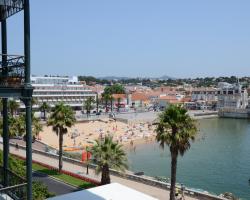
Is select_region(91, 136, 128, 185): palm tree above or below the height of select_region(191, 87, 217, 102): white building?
above

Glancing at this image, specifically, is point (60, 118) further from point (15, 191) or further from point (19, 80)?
point (19, 80)

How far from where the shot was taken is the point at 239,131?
11044 cm

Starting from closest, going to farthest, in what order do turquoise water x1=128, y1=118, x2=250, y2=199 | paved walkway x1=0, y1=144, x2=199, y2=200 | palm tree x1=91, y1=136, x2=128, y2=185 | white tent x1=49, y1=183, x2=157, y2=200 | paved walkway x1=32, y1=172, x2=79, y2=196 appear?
1. white tent x1=49, y1=183, x2=157, y2=200
2. palm tree x1=91, y1=136, x2=128, y2=185
3. paved walkway x1=0, y1=144, x2=199, y2=200
4. paved walkway x1=32, y1=172, x2=79, y2=196
5. turquoise water x1=128, y1=118, x2=250, y2=199

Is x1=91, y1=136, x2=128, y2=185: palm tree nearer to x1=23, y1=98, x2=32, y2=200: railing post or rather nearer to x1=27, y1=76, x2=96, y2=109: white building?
x1=23, y1=98, x2=32, y2=200: railing post

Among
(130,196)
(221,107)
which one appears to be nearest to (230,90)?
(221,107)

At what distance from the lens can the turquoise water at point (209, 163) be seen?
47.5 meters

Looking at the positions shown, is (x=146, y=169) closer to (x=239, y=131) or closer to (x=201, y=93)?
(x=239, y=131)

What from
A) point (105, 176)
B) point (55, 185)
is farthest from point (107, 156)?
point (55, 185)

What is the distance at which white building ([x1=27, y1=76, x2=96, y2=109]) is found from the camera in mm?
135625

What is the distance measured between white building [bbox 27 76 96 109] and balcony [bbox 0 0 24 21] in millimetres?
121540

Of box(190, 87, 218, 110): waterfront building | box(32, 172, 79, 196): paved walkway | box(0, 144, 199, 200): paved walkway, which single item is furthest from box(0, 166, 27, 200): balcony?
box(190, 87, 218, 110): waterfront building

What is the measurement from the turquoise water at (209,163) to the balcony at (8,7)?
35512 millimetres

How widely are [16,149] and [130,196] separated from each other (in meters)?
35.9

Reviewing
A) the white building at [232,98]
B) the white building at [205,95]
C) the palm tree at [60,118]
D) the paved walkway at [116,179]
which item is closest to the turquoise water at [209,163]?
the paved walkway at [116,179]
